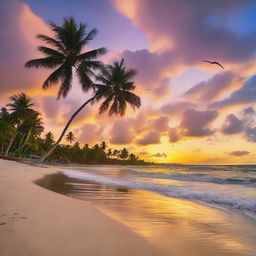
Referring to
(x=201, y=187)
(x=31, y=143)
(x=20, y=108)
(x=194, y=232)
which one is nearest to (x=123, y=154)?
(x=31, y=143)

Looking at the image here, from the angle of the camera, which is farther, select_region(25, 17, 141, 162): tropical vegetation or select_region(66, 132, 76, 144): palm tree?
select_region(66, 132, 76, 144): palm tree

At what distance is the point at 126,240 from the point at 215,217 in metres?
2.29

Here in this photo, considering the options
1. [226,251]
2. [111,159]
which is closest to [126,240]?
[226,251]

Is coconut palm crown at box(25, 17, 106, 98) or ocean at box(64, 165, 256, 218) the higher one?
coconut palm crown at box(25, 17, 106, 98)

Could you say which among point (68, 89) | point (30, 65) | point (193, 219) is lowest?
point (193, 219)

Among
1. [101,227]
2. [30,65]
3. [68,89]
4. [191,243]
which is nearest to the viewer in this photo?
[191,243]

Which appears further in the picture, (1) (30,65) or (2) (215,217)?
(1) (30,65)

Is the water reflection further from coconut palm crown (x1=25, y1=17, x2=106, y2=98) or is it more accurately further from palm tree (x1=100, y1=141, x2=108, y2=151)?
palm tree (x1=100, y1=141, x2=108, y2=151)

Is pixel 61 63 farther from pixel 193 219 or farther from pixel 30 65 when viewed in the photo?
pixel 193 219

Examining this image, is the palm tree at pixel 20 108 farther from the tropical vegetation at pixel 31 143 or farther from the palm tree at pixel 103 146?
Answer: the palm tree at pixel 103 146

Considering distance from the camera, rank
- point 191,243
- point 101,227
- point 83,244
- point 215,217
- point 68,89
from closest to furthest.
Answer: point 83,244, point 191,243, point 101,227, point 215,217, point 68,89

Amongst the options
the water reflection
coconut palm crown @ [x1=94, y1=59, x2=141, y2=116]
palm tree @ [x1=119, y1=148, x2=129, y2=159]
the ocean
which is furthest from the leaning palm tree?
palm tree @ [x1=119, y1=148, x2=129, y2=159]

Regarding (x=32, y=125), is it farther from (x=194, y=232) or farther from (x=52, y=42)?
(x=194, y=232)

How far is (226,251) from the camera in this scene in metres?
2.23
